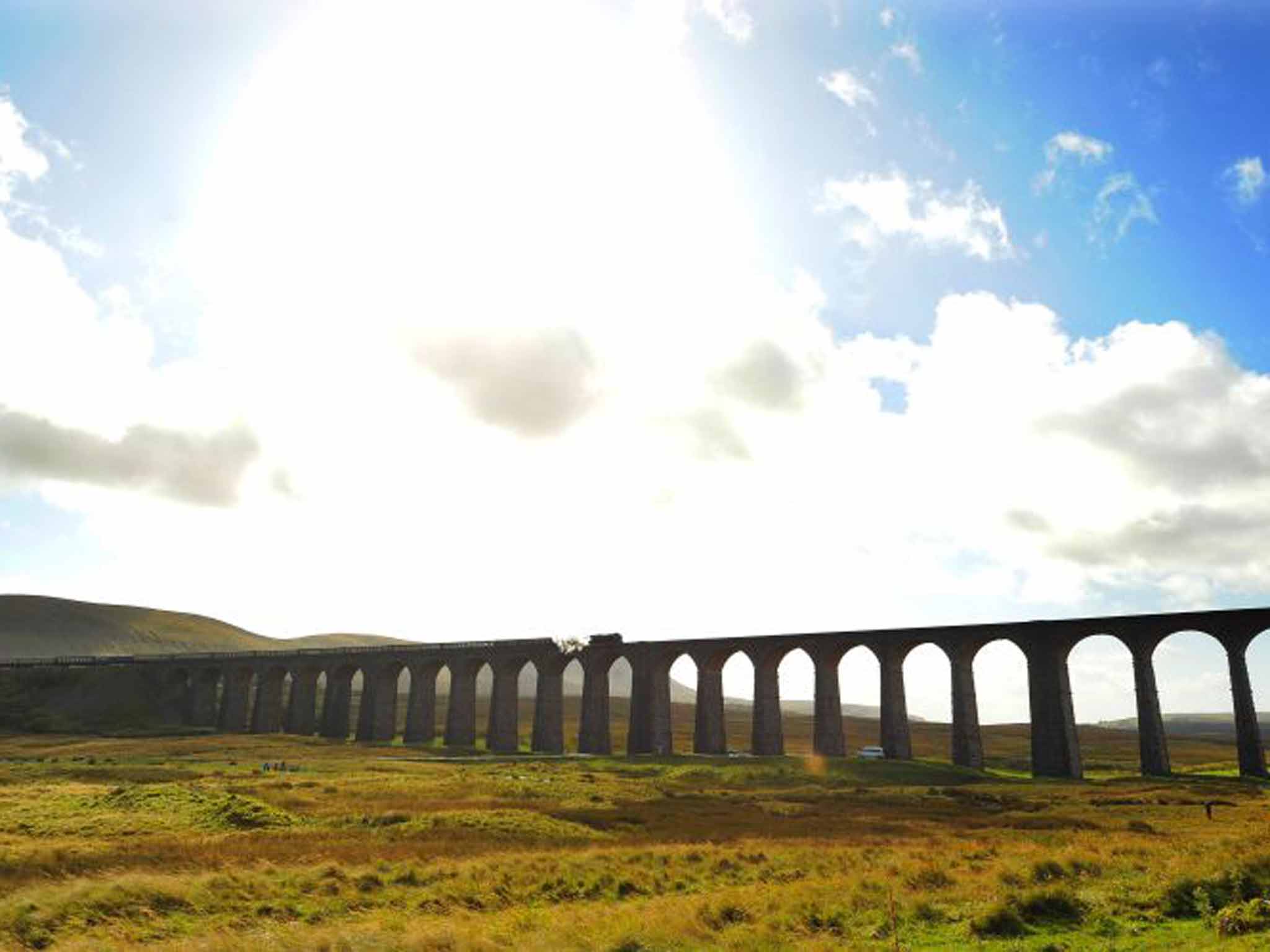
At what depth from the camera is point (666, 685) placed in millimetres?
76438

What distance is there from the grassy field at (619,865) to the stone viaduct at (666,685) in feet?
28.7

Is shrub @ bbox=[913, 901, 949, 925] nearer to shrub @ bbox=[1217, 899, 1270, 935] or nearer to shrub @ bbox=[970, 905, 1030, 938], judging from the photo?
shrub @ bbox=[970, 905, 1030, 938]

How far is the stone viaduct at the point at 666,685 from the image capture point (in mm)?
55688

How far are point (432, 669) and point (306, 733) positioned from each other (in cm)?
2399

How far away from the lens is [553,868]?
23.3 m

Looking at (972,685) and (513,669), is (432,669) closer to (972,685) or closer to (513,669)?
(513,669)

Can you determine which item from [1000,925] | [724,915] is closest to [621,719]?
[724,915]

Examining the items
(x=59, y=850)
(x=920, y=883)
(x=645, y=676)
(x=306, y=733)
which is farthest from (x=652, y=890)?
(x=306, y=733)

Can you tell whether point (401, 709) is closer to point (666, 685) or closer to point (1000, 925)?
point (666, 685)

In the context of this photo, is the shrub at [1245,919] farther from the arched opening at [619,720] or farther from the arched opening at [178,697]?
the arched opening at [178,697]

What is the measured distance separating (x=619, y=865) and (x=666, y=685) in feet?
174

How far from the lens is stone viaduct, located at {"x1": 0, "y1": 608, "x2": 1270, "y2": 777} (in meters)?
55.7

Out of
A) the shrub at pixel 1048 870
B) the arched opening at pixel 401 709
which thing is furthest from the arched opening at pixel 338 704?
the shrub at pixel 1048 870

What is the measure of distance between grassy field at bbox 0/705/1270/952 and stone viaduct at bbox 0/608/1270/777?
876 centimetres
